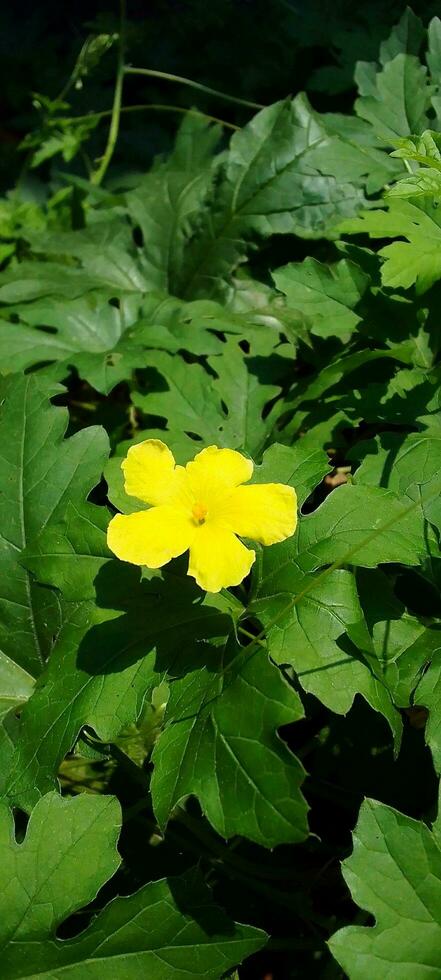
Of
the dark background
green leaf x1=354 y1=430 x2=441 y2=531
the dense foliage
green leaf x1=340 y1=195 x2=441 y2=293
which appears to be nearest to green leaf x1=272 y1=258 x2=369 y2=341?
the dense foliage

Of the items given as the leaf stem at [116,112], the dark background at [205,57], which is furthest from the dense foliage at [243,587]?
the leaf stem at [116,112]

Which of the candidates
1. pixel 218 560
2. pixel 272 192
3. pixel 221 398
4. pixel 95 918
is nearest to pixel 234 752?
pixel 218 560

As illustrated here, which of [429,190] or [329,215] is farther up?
[429,190]

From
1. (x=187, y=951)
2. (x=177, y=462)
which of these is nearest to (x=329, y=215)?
(x=177, y=462)

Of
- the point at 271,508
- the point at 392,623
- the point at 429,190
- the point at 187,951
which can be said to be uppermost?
the point at 429,190

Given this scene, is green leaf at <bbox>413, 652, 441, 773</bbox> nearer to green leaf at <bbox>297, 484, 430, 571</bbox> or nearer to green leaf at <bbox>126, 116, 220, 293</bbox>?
green leaf at <bbox>297, 484, 430, 571</bbox>

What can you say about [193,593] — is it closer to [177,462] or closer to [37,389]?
[177,462]

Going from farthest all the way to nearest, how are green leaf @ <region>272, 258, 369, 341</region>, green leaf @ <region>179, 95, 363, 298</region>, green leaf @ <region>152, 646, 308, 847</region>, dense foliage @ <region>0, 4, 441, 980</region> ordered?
green leaf @ <region>179, 95, 363, 298</region> → green leaf @ <region>272, 258, 369, 341</region> → dense foliage @ <region>0, 4, 441, 980</region> → green leaf @ <region>152, 646, 308, 847</region>
